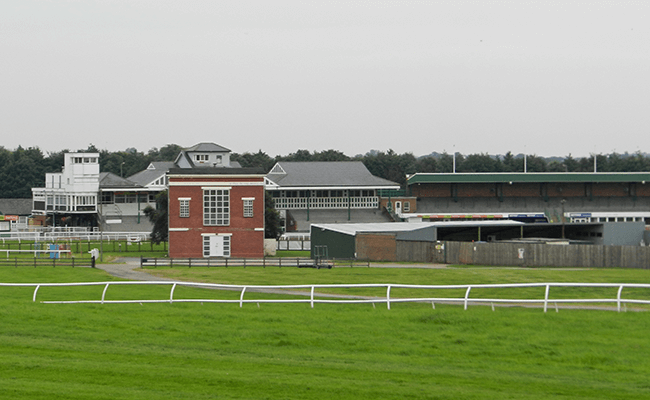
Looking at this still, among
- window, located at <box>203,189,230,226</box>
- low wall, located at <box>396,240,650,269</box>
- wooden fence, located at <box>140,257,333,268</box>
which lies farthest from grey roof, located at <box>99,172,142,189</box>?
low wall, located at <box>396,240,650,269</box>

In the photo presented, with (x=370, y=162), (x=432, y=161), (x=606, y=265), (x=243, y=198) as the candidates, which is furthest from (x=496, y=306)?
(x=432, y=161)

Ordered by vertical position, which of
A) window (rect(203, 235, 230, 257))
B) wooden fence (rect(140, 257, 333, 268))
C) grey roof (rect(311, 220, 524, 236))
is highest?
grey roof (rect(311, 220, 524, 236))

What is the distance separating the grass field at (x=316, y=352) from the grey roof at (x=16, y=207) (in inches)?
3651

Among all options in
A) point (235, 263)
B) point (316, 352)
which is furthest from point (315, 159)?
point (316, 352)

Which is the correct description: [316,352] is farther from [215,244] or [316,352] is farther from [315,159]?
[315,159]

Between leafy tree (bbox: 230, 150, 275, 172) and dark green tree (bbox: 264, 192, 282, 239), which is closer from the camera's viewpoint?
dark green tree (bbox: 264, 192, 282, 239)

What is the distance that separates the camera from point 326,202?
95.8 metres

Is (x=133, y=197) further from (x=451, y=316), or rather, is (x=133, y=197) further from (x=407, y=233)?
(x=451, y=316)

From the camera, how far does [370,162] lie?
6255 inches

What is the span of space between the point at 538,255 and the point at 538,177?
48.1 meters

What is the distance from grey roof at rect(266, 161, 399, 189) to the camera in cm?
9481

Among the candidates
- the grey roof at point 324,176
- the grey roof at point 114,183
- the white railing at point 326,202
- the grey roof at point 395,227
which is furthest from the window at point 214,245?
the grey roof at point 114,183

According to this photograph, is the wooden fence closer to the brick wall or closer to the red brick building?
the brick wall

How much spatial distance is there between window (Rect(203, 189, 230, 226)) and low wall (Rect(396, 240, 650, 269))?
15838 millimetres
